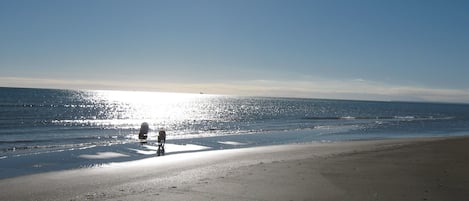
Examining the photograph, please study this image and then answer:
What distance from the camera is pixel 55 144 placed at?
1228 inches

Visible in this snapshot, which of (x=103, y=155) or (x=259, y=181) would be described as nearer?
(x=259, y=181)

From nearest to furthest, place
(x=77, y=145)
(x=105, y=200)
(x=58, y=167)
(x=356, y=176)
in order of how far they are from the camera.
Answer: (x=105, y=200), (x=356, y=176), (x=58, y=167), (x=77, y=145)

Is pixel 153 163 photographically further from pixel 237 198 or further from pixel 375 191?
pixel 375 191

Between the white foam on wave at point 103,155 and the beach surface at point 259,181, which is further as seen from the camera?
the white foam on wave at point 103,155

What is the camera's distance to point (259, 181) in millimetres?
14305

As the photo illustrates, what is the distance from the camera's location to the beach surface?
40.3 ft

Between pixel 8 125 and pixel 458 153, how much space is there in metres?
41.4

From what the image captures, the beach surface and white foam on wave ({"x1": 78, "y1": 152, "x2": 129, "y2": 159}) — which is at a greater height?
the beach surface

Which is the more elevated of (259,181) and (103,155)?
(259,181)

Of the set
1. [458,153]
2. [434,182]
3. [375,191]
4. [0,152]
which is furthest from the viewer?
[0,152]

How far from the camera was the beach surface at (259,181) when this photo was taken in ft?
40.3

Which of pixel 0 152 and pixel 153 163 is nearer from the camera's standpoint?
pixel 153 163

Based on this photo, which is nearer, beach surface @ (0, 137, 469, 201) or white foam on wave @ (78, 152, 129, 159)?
beach surface @ (0, 137, 469, 201)

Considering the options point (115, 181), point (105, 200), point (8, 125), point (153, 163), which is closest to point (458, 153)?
point (153, 163)
